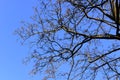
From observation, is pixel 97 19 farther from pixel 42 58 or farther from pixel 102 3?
pixel 42 58

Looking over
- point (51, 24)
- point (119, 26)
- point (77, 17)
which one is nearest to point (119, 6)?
point (119, 26)

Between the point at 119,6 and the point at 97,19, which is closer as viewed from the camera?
the point at 119,6

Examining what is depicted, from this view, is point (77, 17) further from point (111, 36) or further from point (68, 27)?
point (111, 36)

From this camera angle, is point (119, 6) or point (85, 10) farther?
point (85, 10)

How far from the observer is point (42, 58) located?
15805 millimetres

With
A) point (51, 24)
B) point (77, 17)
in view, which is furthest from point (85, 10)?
point (51, 24)

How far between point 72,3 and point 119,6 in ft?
6.40

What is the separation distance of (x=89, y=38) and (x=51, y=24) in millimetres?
1609

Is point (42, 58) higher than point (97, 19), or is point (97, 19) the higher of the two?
point (97, 19)

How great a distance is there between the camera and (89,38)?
15617 millimetres

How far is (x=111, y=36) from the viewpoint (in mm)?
14977

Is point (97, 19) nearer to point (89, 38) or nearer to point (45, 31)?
point (89, 38)

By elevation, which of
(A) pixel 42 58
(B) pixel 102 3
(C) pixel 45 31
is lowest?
(A) pixel 42 58

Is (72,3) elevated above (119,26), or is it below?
above
